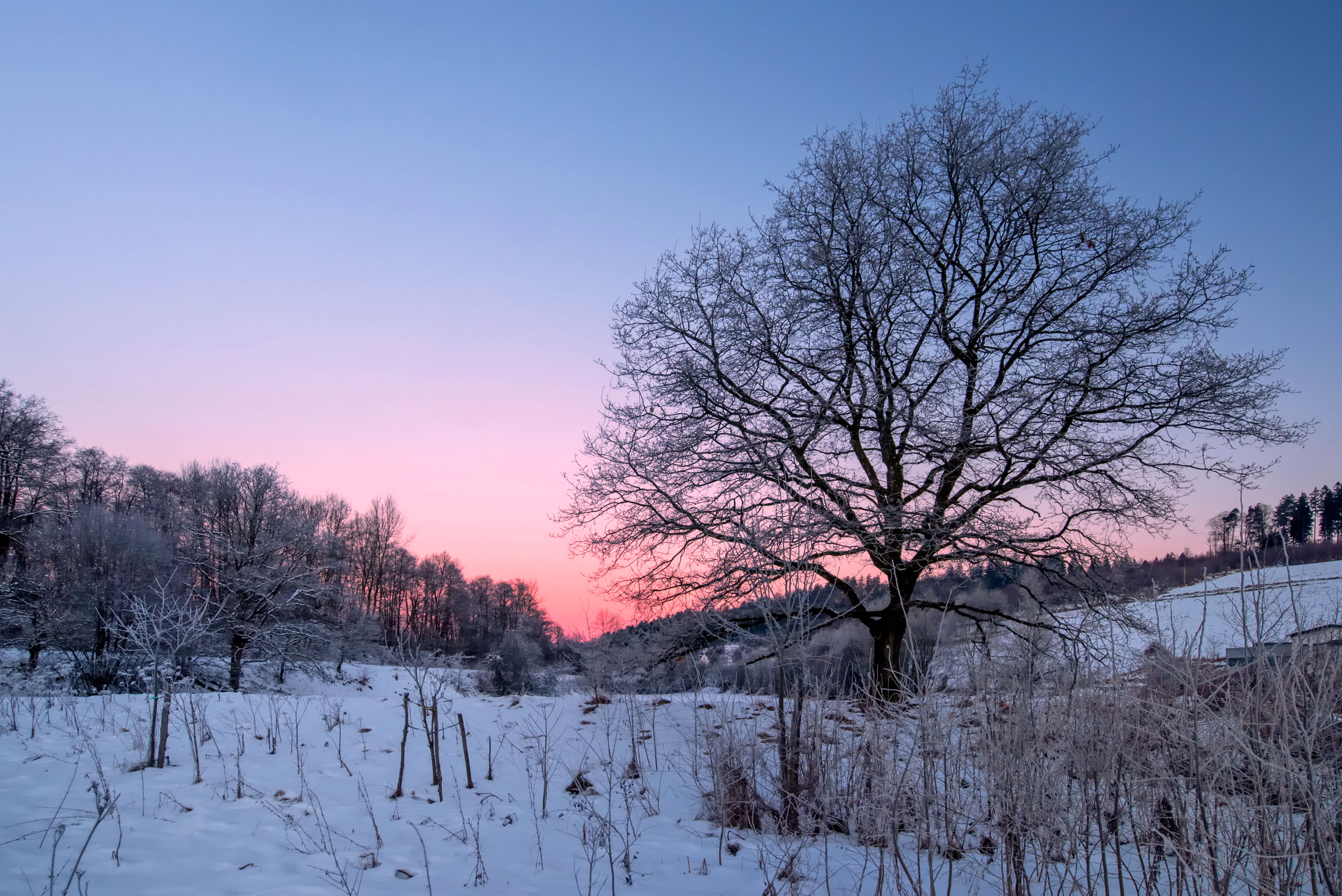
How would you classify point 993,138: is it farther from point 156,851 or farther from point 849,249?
point 156,851

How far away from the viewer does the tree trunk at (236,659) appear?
1969 centimetres

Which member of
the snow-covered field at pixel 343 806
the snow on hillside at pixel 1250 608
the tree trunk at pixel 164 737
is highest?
the snow on hillside at pixel 1250 608

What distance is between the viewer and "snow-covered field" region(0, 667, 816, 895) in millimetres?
4391

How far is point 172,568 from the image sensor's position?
2250 cm

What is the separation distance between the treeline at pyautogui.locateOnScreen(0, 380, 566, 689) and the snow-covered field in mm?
1373

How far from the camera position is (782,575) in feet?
21.7

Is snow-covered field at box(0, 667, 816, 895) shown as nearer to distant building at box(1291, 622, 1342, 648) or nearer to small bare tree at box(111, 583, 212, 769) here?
small bare tree at box(111, 583, 212, 769)

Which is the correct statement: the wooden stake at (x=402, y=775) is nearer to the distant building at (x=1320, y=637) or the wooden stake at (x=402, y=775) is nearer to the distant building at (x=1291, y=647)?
the distant building at (x=1291, y=647)

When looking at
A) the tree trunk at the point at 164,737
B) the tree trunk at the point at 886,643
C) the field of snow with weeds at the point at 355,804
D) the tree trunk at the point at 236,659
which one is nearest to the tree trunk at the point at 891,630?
the tree trunk at the point at 886,643

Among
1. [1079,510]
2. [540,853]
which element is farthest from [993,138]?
[540,853]

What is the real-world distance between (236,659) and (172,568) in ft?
17.7

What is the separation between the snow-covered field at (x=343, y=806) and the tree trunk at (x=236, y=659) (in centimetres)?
1108

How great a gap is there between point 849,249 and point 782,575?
531 cm

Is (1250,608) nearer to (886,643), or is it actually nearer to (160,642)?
(886,643)
